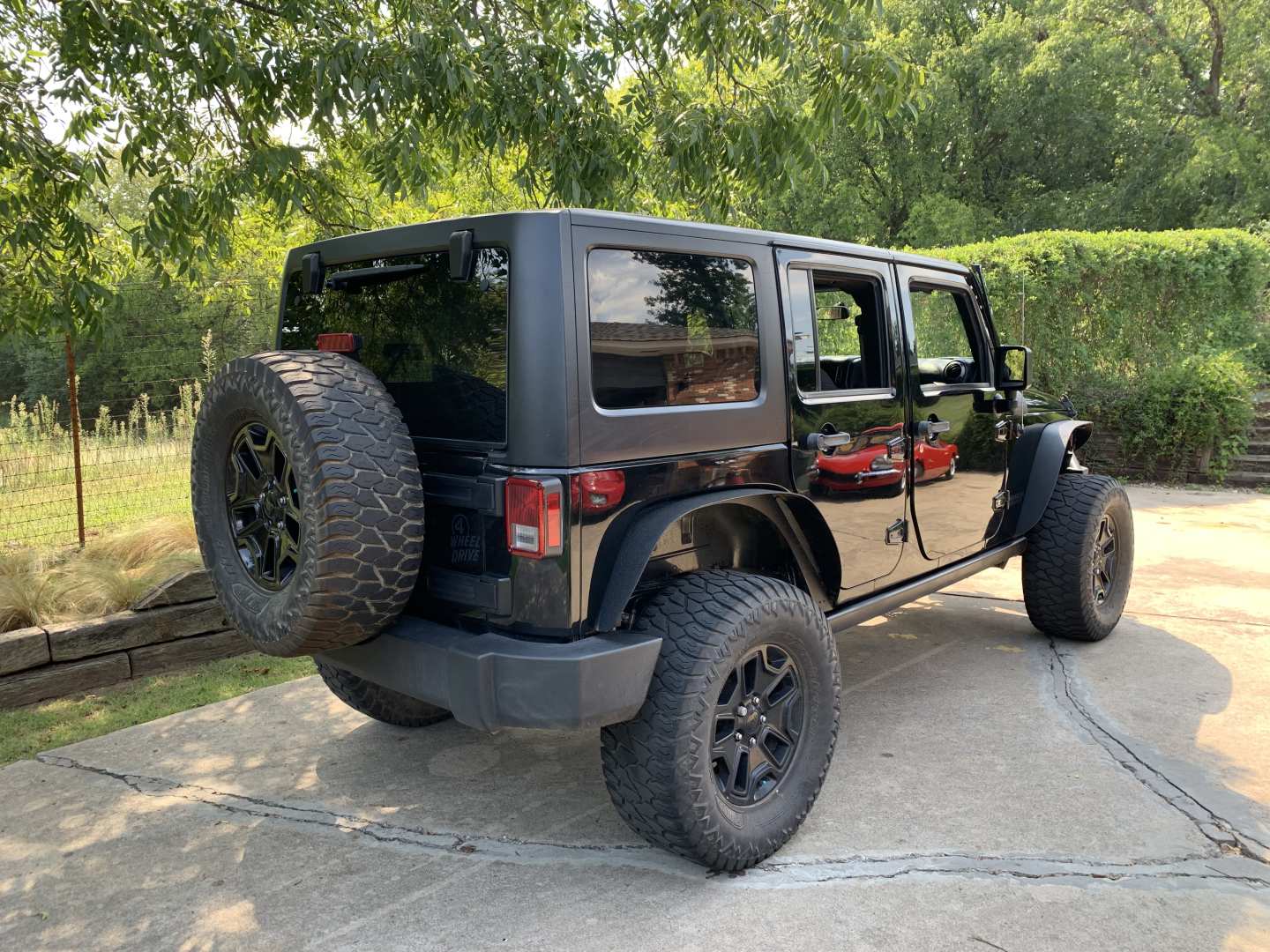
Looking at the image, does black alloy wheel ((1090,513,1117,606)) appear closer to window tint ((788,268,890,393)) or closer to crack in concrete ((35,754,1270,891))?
window tint ((788,268,890,393))

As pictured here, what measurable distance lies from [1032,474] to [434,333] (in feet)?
10.6

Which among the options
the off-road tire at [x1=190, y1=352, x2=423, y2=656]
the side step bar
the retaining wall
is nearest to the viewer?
the off-road tire at [x1=190, y1=352, x2=423, y2=656]

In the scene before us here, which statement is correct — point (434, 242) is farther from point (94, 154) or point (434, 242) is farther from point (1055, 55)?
point (1055, 55)

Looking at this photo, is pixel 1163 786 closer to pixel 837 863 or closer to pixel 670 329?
pixel 837 863

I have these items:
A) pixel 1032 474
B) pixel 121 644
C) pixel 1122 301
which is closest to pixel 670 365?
pixel 1032 474

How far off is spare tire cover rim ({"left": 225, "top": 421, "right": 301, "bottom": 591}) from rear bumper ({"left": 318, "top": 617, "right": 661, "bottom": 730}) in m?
0.48

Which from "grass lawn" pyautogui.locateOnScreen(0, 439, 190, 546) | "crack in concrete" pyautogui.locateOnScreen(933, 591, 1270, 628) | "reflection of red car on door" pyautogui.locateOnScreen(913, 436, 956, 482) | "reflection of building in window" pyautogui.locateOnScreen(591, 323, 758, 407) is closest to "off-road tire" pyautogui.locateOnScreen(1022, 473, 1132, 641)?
"crack in concrete" pyautogui.locateOnScreen(933, 591, 1270, 628)

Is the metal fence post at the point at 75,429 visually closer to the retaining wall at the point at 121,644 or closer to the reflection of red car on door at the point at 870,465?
the retaining wall at the point at 121,644

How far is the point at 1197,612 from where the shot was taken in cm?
557

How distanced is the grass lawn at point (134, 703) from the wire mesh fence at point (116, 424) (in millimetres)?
1542

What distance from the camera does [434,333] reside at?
2912mm

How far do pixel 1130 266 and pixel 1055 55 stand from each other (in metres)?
14.4

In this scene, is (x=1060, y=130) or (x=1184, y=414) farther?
(x=1060, y=130)

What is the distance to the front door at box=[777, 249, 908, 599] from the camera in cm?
337
